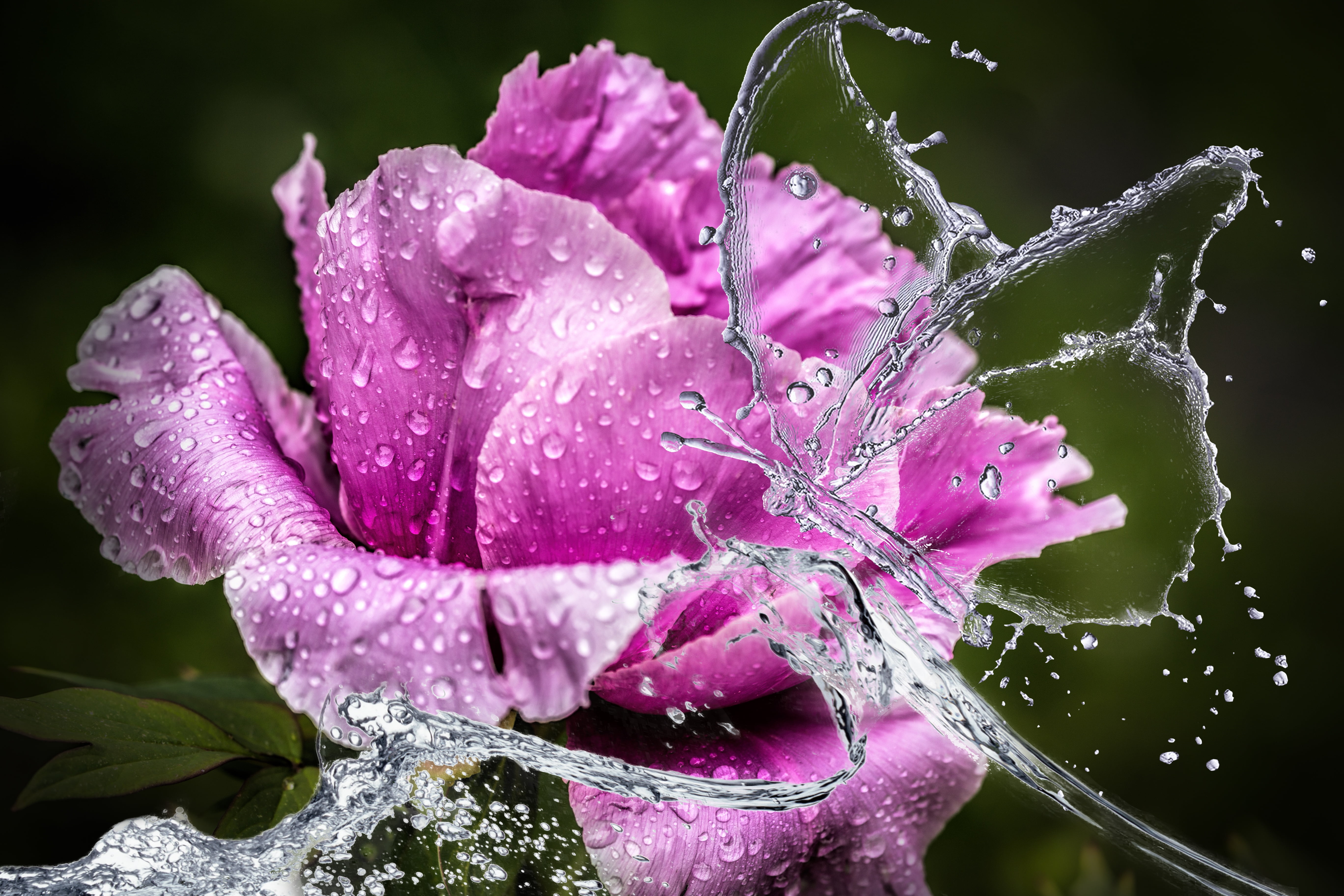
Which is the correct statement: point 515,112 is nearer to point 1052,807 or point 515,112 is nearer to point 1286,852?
point 1052,807

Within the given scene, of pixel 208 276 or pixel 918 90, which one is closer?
pixel 208 276

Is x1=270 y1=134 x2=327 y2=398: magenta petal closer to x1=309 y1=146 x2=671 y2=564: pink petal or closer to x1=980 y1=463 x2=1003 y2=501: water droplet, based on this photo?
x1=309 y1=146 x2=671 y2=564: pink petal

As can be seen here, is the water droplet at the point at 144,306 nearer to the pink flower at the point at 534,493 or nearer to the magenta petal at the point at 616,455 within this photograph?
the pink flower at the point at 534,493

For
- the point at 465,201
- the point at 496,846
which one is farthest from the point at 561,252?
the point at 496,846

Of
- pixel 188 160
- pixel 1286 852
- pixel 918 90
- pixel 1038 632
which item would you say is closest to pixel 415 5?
pixel 188 160

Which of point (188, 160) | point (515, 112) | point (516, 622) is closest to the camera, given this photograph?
point (516, 622)

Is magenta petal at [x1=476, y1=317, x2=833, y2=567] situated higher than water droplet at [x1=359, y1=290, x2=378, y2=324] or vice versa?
water droplet at [x1=359, y1=290, x2=378, y2=324]

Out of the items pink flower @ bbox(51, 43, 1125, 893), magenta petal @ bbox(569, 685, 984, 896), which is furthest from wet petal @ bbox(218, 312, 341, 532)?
magenta petal @ bbox(569, 685, 984, 896)
